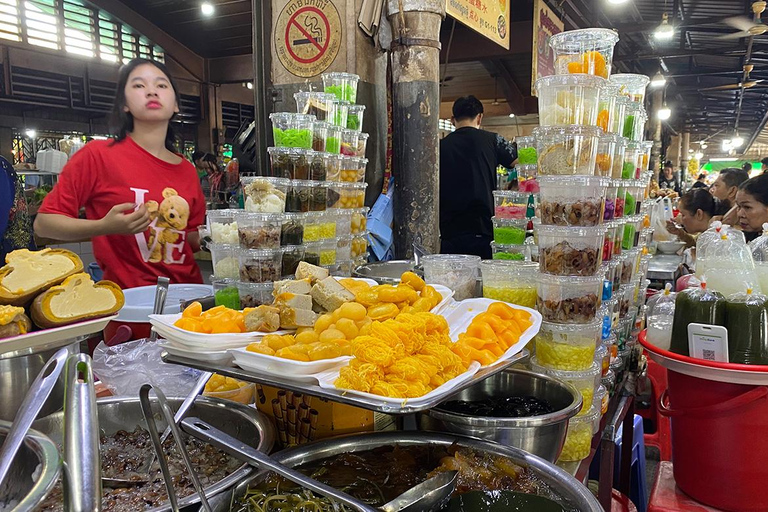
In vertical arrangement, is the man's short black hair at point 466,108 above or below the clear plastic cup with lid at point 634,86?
above

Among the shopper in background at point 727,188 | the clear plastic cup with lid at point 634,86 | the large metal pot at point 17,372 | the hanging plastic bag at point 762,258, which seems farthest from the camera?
the shopper in background at point 727,188

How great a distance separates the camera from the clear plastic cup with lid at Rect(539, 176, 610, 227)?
1.92m

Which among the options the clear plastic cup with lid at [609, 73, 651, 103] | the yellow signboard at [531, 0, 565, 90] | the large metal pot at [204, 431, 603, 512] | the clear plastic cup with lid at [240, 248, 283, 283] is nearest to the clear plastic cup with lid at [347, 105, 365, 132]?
the clear plastic cup with lid at [240, 248, 283, 283]

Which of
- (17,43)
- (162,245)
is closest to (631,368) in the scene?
(162,245)

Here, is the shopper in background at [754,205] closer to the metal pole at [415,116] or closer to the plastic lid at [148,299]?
the metal pole at [415,116]

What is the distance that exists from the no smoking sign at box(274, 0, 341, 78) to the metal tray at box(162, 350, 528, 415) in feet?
7.95

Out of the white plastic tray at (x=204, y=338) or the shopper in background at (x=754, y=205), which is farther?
the shopper in background at (x=754, y=205)

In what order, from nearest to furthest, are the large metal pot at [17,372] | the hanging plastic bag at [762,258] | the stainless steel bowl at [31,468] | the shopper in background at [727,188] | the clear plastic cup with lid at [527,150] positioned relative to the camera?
the stainless steel bowl at [31,468] < the large metal pot at [17,372] < the hanging plastic bag at [762,258] < the clear plastic cup with lid at [527,150] < the shopper in background at [727,188]

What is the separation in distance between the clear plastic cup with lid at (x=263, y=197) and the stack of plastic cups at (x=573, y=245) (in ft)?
3.14

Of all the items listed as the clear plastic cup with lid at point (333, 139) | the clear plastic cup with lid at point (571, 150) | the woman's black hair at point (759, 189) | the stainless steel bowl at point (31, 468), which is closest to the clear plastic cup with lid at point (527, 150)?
the clear plastic cup with lid at point (571, 150)

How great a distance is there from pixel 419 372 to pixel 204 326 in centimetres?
53

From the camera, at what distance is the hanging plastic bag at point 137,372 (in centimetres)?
159

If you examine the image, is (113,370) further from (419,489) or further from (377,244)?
(377,244)

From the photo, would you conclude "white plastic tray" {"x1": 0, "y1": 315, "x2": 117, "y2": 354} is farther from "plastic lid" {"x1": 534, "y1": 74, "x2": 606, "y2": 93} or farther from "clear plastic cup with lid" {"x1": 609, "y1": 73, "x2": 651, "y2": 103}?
"clear plastic cup with lid" {"x1": 609, "y1": 73, "x2": 651, "y2": 103}
